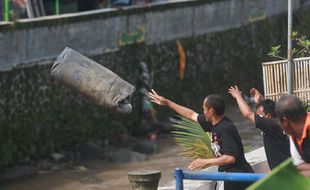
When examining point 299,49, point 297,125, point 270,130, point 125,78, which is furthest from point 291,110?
point 125,78

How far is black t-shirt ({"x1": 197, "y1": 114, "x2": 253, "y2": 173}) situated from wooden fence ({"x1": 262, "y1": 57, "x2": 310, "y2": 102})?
141cm

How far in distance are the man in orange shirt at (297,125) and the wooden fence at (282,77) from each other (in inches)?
107

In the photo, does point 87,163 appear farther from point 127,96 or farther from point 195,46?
point 127,96

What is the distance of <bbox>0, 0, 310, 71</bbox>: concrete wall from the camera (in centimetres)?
1485

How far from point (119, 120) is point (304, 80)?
33.9 feet

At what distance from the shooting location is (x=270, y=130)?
5836 mm

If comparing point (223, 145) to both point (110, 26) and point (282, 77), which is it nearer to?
point (282, 77)

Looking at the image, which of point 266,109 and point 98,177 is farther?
point 98,177

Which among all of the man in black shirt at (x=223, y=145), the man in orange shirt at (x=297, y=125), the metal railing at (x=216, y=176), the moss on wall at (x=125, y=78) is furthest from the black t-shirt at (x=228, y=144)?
the moss on wall at (x=125, y=78)

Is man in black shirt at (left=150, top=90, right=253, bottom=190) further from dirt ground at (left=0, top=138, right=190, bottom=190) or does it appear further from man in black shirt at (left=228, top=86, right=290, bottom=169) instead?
dirt ground at (left=0, top=138, right=190, bottom=190)

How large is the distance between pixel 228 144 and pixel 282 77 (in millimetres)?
1643

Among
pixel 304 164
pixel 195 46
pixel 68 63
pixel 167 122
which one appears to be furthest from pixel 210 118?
pixel 195 46

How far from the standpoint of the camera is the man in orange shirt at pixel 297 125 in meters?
4.37

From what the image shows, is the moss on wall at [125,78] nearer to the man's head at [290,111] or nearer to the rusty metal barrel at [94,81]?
the rusty metal barrel at [94,81]
